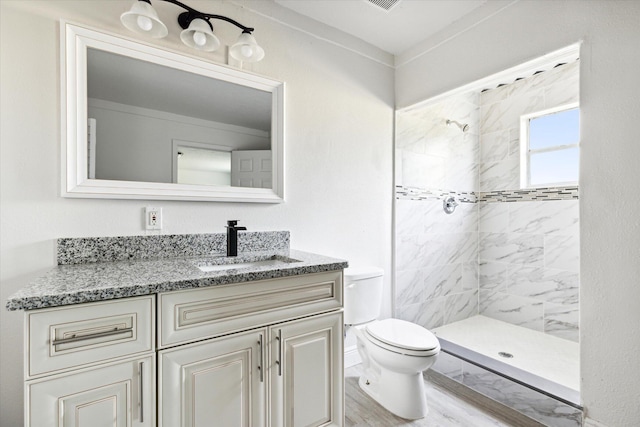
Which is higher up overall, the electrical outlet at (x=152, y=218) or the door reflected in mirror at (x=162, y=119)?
the door reflected in mirror at (x=162, y=119)

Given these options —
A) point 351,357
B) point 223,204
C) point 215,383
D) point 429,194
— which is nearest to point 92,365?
point 215,383

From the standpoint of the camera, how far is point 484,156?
3.07 metres

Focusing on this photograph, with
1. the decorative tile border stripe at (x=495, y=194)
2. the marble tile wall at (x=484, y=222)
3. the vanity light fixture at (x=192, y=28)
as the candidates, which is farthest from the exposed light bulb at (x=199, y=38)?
the decorative tile border stripe at (x=495, y=194)

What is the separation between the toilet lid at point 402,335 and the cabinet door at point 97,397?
1.17 m

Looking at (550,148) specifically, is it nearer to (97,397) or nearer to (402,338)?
(402,338)

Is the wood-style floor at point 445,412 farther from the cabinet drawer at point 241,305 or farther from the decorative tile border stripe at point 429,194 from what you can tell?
the decorative tile border stripe at point 429,194

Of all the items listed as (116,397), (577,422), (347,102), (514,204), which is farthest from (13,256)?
(514,204)

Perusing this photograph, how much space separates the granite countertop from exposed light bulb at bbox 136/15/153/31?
1065 millimetres

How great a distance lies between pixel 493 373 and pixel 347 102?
1.99 metres

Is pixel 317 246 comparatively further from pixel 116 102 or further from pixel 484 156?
pixel 484 156

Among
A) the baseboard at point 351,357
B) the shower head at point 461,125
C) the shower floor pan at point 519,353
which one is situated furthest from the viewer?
the shower head at point 461,125

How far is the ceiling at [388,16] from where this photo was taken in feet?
6.26

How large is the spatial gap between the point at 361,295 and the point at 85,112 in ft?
5.72

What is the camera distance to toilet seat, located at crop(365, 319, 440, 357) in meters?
1.62
